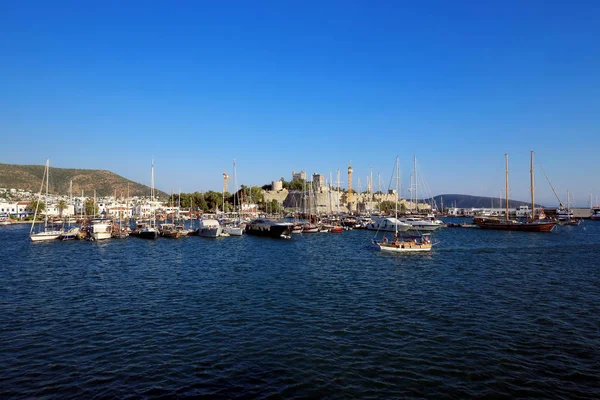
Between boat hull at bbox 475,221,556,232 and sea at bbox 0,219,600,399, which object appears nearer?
sea at bbox 0,219,600,399

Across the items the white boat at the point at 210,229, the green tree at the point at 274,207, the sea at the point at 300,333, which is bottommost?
the sea at the point at 300,333

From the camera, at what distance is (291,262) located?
99.9 feet

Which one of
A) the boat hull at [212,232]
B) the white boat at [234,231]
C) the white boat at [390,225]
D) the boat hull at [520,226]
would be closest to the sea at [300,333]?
the boat hull at [212,232]

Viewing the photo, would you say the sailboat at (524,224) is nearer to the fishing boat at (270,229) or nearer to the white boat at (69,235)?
the fishing boat at (270,229)

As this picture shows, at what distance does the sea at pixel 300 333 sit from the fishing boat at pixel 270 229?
2838 cm

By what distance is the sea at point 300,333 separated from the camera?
30.9 ft

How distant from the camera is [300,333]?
1305cm

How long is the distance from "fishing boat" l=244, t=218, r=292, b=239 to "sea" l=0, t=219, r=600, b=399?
93.1ft

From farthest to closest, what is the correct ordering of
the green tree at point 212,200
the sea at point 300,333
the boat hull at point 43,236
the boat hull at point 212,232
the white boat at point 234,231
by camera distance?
the green tree at point 212,200 → the white boat at point 234,231 → the boat hull at point 212,232 → the boat hull at point 43,236 → the sea at point 300,333

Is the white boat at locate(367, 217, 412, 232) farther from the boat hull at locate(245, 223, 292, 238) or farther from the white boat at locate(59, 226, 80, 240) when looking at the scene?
the white boat at locate(59, 226, 80, 240)

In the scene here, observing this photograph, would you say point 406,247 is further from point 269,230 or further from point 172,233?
point 172,233

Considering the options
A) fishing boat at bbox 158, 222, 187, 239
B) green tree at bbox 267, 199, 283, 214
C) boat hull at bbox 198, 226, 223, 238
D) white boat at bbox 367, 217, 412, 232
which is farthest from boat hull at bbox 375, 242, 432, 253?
green tree at bbox 267, 199, 283, 214

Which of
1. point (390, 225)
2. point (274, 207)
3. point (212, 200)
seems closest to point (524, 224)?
point (390, 225)

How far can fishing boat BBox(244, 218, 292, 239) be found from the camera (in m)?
54.7
